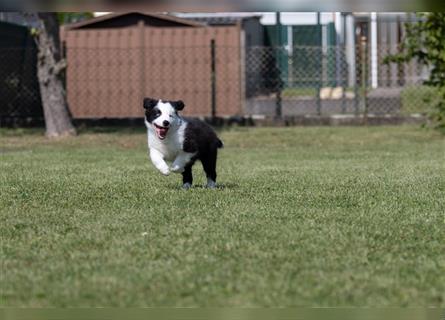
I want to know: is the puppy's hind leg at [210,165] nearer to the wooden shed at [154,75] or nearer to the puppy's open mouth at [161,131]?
the puppy's open mouth at [161,131]

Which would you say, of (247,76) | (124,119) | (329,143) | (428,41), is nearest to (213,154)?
(329,143)

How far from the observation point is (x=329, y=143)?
53.5 ft

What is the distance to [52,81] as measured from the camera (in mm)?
17734

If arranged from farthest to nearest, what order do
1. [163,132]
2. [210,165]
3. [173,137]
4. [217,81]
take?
[217,81] → [210,165] → [173,137] → [163,132]

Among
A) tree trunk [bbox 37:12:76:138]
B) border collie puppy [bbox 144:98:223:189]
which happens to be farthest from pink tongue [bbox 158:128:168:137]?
tree trunk [bbox 37:12:76:138]

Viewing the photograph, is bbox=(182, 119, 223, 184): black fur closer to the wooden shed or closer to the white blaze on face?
the white blaze on face

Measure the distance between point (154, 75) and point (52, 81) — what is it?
4.20m

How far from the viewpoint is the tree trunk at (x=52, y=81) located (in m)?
17.5

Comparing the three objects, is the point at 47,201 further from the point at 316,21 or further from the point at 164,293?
the point at 316,21

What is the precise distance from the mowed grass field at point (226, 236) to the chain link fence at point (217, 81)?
32.3 ft

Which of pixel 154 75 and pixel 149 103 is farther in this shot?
pixel 154 75

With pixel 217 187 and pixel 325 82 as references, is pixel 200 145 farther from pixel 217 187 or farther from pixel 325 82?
pixel 325 82

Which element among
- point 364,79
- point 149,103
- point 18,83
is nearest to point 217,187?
point 149,103

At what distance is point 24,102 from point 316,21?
9.54m
